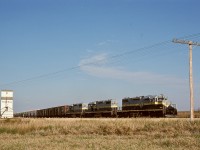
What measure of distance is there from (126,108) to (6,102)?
2072cm

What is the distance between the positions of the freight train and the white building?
16.5 metres

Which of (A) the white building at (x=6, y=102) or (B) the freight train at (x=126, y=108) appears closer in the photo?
(A) the white building at (x=6, y=102)

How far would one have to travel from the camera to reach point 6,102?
38.4 meters

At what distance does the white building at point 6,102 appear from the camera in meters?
38.3

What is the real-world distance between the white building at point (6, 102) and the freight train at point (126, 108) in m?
16.5

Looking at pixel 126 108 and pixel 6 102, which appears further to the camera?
pixel 126 108

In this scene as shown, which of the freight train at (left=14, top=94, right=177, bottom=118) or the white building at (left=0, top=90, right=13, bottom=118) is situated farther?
the freight train at (left=14, top=94, right=177, bottom=118)

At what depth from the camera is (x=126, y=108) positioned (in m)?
52.9

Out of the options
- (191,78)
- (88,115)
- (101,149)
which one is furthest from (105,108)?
(101,149)

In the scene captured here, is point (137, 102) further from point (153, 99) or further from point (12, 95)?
point (12, 95)

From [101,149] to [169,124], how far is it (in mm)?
9391

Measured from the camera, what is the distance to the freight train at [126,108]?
1821 inches

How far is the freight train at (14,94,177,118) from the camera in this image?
4625 cm

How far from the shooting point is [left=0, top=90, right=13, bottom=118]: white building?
126ft
